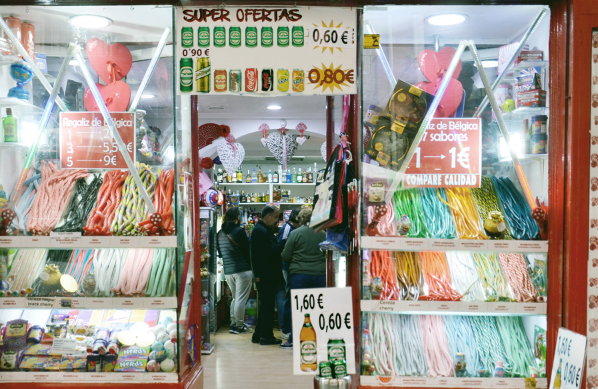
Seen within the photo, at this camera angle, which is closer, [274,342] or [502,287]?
[502,287]

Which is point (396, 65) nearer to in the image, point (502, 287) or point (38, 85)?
point (502, 287)

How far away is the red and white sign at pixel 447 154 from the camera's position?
273 cm

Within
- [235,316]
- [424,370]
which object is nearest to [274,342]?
[235,316]

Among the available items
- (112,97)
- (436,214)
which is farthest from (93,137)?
(436,214)

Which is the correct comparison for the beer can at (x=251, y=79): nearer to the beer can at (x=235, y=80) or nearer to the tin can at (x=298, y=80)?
the beer can at (x=235, y=80)

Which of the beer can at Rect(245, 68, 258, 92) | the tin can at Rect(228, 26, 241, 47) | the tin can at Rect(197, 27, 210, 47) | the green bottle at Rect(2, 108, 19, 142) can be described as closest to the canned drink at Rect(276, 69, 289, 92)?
the beer can at Rect(245, 68, 258, 92)

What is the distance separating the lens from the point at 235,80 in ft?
8.66

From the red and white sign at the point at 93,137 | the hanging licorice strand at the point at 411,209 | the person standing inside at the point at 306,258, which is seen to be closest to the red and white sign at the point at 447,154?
the hanging licorice strand at the point at 411,209

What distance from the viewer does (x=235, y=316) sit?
7.45 meters

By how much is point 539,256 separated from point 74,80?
8.99 feet

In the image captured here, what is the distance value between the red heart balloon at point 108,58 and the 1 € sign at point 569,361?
261cm

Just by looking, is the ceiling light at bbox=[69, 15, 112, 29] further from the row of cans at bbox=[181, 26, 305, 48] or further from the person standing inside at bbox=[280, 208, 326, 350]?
the person standing inside at bbox=[280, 208, 326, 350]

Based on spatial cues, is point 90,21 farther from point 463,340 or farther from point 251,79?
point 463,340

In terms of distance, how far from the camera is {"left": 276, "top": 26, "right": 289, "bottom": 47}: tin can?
2627 mm
